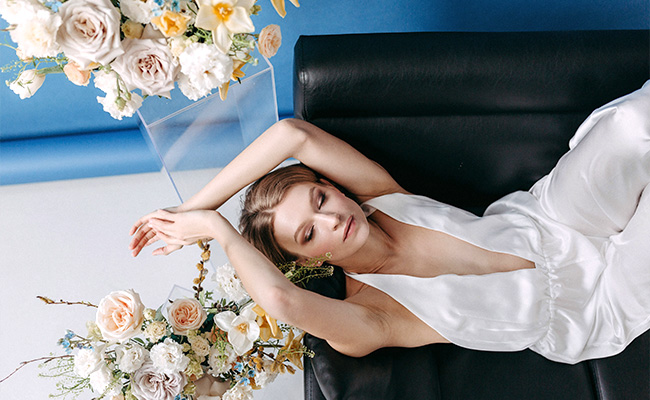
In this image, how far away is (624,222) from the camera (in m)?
1.55

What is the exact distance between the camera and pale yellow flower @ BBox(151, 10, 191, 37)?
3.36 ft

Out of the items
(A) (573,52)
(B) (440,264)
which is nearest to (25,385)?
(B) (440,264)

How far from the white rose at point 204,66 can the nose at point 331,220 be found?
0.47 meters

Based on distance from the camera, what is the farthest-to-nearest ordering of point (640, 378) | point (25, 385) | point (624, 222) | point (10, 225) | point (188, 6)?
point (10, 225) → point (25, 385) → point (624, 222) → point (640, 378) → point (188, 6)

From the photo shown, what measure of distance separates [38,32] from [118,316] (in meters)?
0.63

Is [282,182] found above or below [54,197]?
below

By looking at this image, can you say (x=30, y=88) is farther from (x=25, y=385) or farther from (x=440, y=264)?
(x=25, y=385)

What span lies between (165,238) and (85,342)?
1.38 feet

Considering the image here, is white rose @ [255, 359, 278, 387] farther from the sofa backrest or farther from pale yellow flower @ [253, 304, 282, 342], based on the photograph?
the sofa backrest

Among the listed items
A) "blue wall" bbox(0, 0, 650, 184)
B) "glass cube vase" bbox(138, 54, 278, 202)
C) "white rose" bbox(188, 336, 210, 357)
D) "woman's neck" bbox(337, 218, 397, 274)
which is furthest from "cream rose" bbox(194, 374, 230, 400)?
"blue wall" bbox(0, 0, 650, 184)

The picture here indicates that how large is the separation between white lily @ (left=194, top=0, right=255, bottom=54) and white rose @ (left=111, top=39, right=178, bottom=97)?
0.13 metres

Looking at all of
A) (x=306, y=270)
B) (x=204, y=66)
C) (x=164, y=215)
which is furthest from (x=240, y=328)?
(x=204, y=66)

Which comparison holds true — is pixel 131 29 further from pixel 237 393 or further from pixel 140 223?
pixel 237 393

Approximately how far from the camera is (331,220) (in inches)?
56.6
